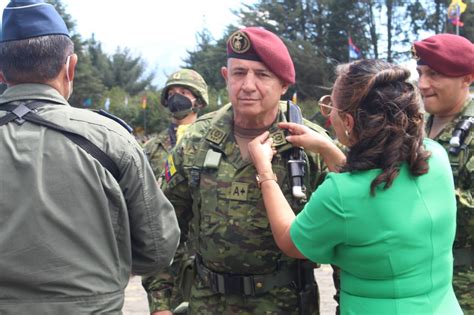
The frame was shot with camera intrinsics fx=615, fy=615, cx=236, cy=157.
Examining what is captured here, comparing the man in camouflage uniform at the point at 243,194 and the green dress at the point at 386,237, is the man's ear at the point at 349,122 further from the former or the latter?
the man in camouflage uniform at the point at 243,194

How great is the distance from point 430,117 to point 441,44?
0.48 meters

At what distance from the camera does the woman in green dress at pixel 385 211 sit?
214cm

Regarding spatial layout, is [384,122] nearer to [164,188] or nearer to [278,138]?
[278,138]

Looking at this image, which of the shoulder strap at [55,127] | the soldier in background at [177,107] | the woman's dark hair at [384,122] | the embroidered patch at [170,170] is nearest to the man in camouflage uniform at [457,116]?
the woman's dark hair at [384,122]

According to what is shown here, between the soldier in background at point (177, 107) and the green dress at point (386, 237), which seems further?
the soldier in background at point (177, 107)

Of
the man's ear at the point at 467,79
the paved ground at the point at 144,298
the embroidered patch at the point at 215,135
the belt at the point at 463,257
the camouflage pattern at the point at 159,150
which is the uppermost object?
the man's ear at the point at 467,79

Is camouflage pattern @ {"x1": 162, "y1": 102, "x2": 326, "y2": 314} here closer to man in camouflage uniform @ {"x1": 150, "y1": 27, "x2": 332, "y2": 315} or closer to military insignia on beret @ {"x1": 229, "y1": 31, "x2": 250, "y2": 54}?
man in camouflage uniform @ {"x1": 150, "y1": 27, "x2": 332, "y2": 315}

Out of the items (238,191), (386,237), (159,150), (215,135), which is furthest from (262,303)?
(159,150)

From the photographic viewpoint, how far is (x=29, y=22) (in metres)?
2.29

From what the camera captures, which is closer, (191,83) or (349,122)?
(349,122)

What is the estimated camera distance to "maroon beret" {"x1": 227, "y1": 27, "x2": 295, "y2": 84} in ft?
9.99

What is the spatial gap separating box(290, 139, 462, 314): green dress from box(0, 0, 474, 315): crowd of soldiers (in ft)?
1.67

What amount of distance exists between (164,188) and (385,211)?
1436 millimetres

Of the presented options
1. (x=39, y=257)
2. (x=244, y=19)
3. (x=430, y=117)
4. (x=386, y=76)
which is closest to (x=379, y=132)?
(x=386, y=76)
